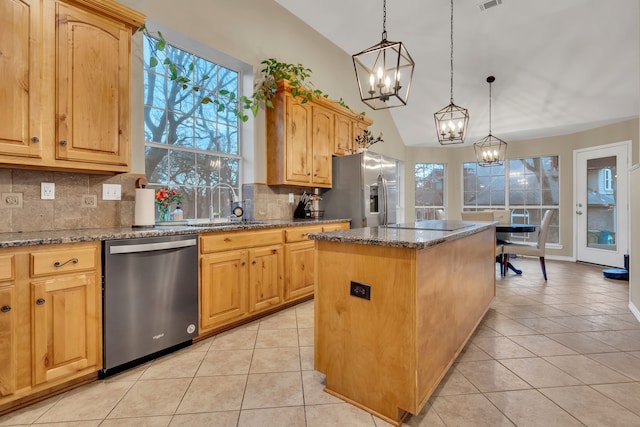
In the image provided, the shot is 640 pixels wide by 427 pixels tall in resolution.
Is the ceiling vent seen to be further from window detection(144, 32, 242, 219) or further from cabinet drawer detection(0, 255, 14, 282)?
cabinet drawer detection(0, 255, 14, 282)

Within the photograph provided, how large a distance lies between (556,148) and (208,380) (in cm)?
703

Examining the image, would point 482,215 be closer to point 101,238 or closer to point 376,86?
point 376,86

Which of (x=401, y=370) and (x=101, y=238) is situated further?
(x=101, y=238)

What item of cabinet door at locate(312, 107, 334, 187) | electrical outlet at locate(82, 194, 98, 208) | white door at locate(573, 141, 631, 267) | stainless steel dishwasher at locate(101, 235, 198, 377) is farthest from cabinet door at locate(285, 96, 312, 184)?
white door at locate(573, 141, 631, 267)

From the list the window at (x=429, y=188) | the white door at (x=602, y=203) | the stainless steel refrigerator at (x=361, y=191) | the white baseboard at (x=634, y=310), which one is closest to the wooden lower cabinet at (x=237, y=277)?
the stainless steel refrigerator at (x=361, y=191)

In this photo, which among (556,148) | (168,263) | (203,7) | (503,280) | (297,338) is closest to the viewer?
(168,263)

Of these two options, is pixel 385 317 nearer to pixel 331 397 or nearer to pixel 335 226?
pixel 331 397

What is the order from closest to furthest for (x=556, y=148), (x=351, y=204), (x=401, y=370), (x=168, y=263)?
(x=401, y=370) < (x=168, y=263) < (x=351, y=204) < (x=556, y=148)

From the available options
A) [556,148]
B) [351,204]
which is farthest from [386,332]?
[556,148]

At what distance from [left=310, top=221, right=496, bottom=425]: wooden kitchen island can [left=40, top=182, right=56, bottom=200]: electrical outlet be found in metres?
1.83

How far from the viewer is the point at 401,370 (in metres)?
1.49

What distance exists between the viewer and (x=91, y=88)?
2.05m

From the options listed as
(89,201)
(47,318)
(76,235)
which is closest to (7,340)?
(47,318)

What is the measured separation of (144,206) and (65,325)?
0.94 m
